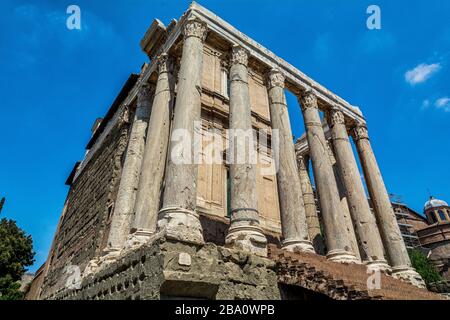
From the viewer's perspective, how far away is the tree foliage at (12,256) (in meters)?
20.8

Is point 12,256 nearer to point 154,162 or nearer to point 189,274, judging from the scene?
point 154,162

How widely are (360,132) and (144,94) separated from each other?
977cm

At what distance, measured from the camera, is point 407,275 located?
10273mm

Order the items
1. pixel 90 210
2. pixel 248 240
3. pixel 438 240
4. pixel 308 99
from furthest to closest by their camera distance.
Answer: pixel 438 240
pixel 90 210
pixel 308 99
pixel 248 240

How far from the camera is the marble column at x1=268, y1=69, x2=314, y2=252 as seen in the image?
331 inches

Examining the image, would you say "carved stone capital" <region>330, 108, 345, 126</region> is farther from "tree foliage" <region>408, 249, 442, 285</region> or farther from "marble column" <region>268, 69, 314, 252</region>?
"tree foliage" <region>408, 249, 442, 285</region>

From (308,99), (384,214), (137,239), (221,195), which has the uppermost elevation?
(308,99)

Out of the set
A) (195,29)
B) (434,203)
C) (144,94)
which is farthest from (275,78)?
(434,203)

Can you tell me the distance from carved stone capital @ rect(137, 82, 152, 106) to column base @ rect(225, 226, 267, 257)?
7.11 m

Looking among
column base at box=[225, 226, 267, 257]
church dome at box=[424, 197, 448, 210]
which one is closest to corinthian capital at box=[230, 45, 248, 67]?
column base at box=[225, 226, 267, 257]

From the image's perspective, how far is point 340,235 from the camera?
938 cm
